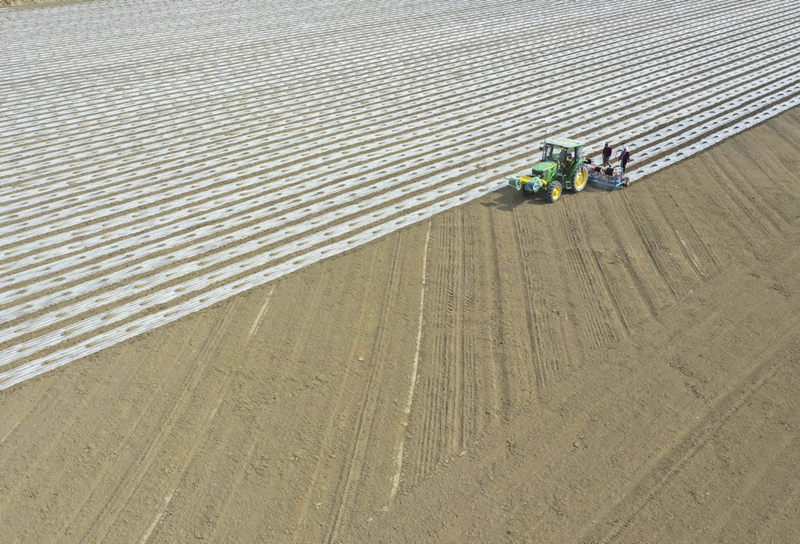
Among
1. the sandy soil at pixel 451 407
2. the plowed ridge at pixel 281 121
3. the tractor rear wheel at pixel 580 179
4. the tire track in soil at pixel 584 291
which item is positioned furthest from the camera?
the tractor rear wheel at pixel 580 179

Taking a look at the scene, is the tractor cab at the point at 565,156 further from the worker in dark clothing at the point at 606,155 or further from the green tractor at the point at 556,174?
the worker in dark clothing at the point at 606,155

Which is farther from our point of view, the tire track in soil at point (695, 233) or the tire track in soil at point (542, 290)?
the tire track in soil at point (695, 233)

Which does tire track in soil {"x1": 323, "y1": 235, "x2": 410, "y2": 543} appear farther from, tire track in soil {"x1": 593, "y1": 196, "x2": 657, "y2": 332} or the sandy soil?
tire track in soil {"x1": 593, "y1": 196, "x2": 657, "y2": 332}

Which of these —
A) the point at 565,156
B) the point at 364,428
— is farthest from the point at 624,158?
the point at 364,428

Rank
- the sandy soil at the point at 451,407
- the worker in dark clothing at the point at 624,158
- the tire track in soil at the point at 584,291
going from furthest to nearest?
the worker in dark clothing at the point at 624,158
the tire track in soil at the point at 584,291
the sandy soil at the point at 451,407

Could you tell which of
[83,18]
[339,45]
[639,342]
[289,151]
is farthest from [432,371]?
[83,18]

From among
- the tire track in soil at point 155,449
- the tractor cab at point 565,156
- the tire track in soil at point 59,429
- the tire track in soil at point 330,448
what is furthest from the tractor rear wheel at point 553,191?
the tire track in soil at point 59,429
